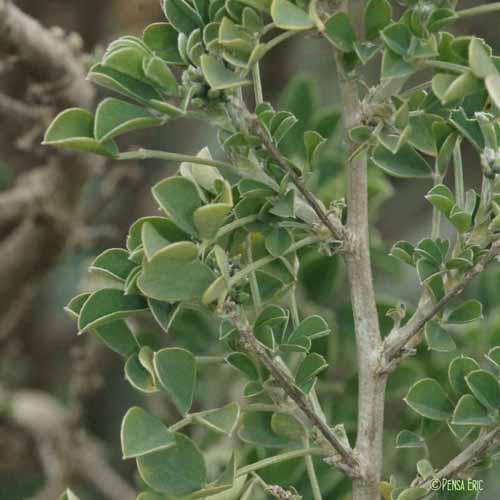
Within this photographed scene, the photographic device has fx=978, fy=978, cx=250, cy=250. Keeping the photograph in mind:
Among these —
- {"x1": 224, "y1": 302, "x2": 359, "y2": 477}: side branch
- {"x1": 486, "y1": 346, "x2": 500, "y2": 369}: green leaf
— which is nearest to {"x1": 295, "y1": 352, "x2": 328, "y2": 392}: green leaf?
{"x1": 224, "y1": 302, "x2": 359, "y2": 477}: side branch

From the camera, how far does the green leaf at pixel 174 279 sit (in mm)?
580

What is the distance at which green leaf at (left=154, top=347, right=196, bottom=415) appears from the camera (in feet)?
1.99

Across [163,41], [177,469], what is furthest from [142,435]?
[163,41]

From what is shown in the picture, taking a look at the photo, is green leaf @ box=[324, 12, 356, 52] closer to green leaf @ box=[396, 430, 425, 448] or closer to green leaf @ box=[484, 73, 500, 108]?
green leaf @ box=[484, 73, 500, 108]

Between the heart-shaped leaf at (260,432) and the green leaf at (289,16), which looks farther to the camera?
the heart-shaped leaf at (260,432)

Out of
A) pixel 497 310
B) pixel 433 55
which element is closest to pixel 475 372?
pixel 433 55

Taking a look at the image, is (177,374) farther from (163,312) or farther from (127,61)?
(127,61)

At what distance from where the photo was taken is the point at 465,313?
669 millimetres

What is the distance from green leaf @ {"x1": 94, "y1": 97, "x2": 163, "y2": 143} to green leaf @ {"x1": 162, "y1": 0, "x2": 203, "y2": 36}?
0.20 feet

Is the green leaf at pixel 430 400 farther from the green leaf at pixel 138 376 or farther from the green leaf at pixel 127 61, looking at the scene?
the green leaf at pixel 127 61

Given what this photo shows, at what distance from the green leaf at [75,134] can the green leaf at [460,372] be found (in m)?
0.27

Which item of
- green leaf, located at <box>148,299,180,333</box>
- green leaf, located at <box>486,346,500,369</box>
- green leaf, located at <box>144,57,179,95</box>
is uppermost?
green leaf, located at <box>144,57,179,95</box>

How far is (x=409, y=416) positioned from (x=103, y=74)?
2.01ft

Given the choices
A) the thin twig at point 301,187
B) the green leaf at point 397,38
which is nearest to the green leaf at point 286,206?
the thin twig at point 301,187
